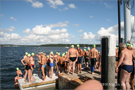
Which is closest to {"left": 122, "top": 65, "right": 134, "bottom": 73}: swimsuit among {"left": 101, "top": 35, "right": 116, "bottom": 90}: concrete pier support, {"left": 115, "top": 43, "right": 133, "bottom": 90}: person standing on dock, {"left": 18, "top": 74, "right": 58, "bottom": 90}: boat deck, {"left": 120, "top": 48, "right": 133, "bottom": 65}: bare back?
{"left": 115, "top": 43, "right": 133, "bottom": 90}: person standing on dock

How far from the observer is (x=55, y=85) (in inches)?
304

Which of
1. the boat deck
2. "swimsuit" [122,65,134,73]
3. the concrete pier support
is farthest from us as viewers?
the boat deck

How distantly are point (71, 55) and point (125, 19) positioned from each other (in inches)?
170

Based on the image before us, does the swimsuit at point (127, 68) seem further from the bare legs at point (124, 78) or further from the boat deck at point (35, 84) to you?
the boat deck at point (35, 84)

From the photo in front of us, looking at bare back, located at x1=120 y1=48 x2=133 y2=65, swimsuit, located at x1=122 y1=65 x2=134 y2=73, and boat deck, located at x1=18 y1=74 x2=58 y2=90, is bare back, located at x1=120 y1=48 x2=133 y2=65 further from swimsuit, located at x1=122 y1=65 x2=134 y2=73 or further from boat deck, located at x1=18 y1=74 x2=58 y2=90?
boat deck, located at x1=18 y1=74 x2=58 y2=90

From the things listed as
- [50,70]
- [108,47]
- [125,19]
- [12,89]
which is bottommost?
[12,89]

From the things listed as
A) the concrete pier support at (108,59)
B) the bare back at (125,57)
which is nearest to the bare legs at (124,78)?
the bare back at (125,57)

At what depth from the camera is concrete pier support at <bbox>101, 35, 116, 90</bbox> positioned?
2.71 metres

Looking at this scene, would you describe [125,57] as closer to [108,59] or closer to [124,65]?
[124,65]

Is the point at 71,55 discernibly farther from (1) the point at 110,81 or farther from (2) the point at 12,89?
(2) the point at 12,89

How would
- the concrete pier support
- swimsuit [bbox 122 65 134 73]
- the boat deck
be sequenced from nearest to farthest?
1. the concrete pier support
2. swimsuit [bbox 122 65 134 73]
3. the boat deck

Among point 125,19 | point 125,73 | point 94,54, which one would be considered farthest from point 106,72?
point 125,19

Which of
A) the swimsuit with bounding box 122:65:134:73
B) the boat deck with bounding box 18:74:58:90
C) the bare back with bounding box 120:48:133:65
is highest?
the bare back with bounding box 120:48:133:65

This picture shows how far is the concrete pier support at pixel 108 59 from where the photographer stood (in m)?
2.71
